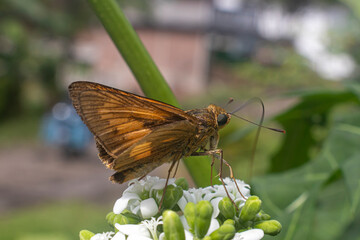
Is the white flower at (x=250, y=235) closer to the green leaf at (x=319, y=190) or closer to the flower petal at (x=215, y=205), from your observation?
the flower petal at (x=215, y=205)

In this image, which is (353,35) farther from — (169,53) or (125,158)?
(125,158)

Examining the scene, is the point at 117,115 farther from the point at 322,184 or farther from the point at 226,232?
the point at 322,184

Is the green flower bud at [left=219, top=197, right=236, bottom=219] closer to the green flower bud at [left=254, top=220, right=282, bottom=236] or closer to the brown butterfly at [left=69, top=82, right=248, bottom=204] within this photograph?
the green flower bud at [left=254, top=220, right=282, bottom=236]

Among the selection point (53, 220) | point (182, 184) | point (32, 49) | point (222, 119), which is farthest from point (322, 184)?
point (32, 49)

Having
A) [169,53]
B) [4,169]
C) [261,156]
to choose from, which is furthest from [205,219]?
[169,53]

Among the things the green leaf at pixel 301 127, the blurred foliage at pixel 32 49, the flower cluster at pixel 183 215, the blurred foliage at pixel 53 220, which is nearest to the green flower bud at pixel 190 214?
the flower cluster at pixel 183 215

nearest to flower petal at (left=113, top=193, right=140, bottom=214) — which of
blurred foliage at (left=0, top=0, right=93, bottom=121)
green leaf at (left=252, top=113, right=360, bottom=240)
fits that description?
green leaf at (left=252, top=113, right=360, bottom=240)
